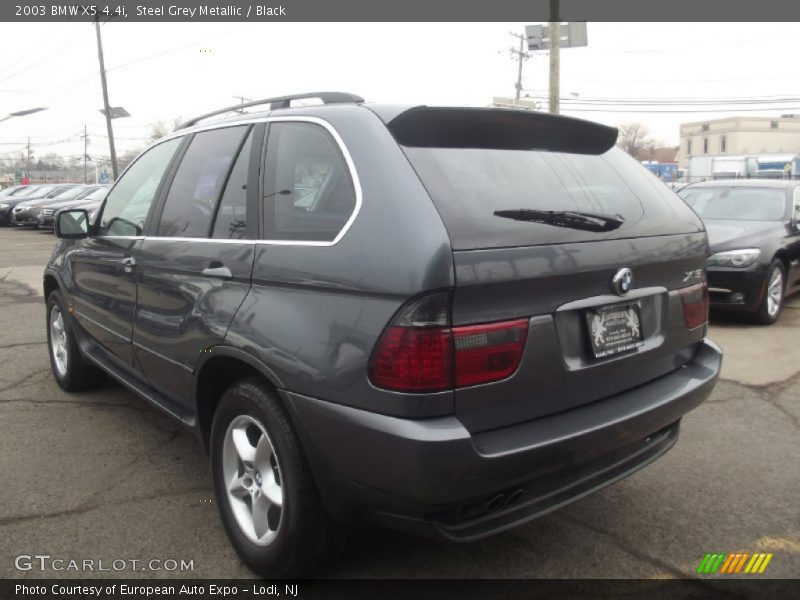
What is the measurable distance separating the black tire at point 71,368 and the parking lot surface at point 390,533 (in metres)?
0.10

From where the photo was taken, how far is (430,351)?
198 cm

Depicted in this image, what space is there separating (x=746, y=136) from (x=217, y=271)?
102 meters

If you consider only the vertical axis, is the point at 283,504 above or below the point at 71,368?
above

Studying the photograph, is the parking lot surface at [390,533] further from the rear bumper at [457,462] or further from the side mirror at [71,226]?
the side mirror at [71,226]

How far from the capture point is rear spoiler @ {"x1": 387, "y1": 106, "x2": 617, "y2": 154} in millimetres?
2336

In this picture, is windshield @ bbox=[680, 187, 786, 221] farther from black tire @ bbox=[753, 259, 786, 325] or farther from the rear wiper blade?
the rear wiper blade

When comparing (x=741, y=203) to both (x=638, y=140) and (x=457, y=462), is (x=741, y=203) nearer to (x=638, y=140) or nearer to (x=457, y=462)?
(x=457, y=462)

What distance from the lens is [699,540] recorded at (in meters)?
2.82

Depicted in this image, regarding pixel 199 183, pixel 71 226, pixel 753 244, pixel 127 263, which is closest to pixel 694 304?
pixel 199 183

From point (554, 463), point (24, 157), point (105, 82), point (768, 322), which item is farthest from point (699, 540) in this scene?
point (24, 157)

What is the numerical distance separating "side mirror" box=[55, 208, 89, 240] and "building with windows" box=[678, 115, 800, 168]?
94.4 m

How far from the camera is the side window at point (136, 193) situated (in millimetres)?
3578

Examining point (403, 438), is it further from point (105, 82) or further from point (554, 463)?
point (105, 82)

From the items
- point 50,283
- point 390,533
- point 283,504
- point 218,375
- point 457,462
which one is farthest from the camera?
point 50,283
